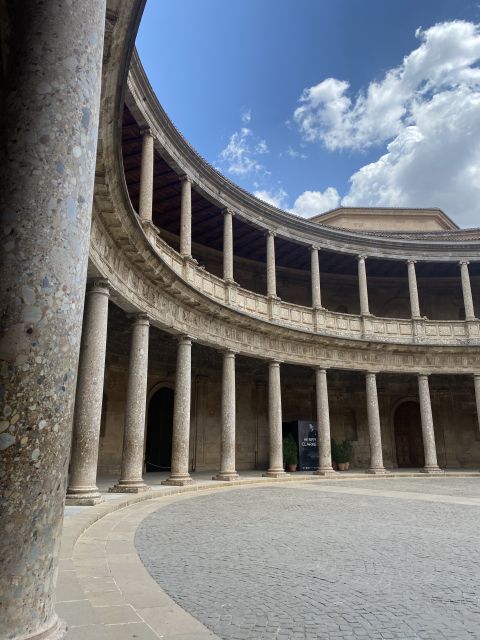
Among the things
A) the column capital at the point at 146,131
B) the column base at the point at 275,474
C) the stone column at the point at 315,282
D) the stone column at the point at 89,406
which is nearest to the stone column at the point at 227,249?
the stone column at the point at 315,282

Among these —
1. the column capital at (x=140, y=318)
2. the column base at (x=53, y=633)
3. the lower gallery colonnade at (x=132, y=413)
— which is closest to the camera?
the column base at (x=53, y=633)

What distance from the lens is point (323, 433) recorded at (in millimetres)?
18828

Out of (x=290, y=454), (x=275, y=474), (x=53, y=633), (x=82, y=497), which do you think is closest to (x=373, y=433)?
(x=290, y=454)

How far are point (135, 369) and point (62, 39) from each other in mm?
9479

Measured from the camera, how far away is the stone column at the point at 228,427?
602 inches

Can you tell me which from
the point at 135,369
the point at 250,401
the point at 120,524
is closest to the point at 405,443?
the point at 250,401

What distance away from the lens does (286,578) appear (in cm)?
455

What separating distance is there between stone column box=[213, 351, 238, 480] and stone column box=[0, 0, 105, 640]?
44.1ft

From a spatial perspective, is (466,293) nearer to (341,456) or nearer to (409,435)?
(409,435)

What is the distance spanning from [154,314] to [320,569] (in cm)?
847

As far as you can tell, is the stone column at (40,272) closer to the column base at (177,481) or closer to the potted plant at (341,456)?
the column base at (177,481)

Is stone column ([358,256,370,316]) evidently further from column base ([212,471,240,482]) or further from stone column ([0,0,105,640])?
stone column ([0,0,105,640])

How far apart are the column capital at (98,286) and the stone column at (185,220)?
4822 millimetres

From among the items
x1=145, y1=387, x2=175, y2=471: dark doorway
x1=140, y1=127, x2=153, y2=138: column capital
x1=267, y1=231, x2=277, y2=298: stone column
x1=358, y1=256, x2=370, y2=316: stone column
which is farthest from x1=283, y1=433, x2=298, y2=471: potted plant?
x1=140, y1=127, x2=153, y2=138: column capital
